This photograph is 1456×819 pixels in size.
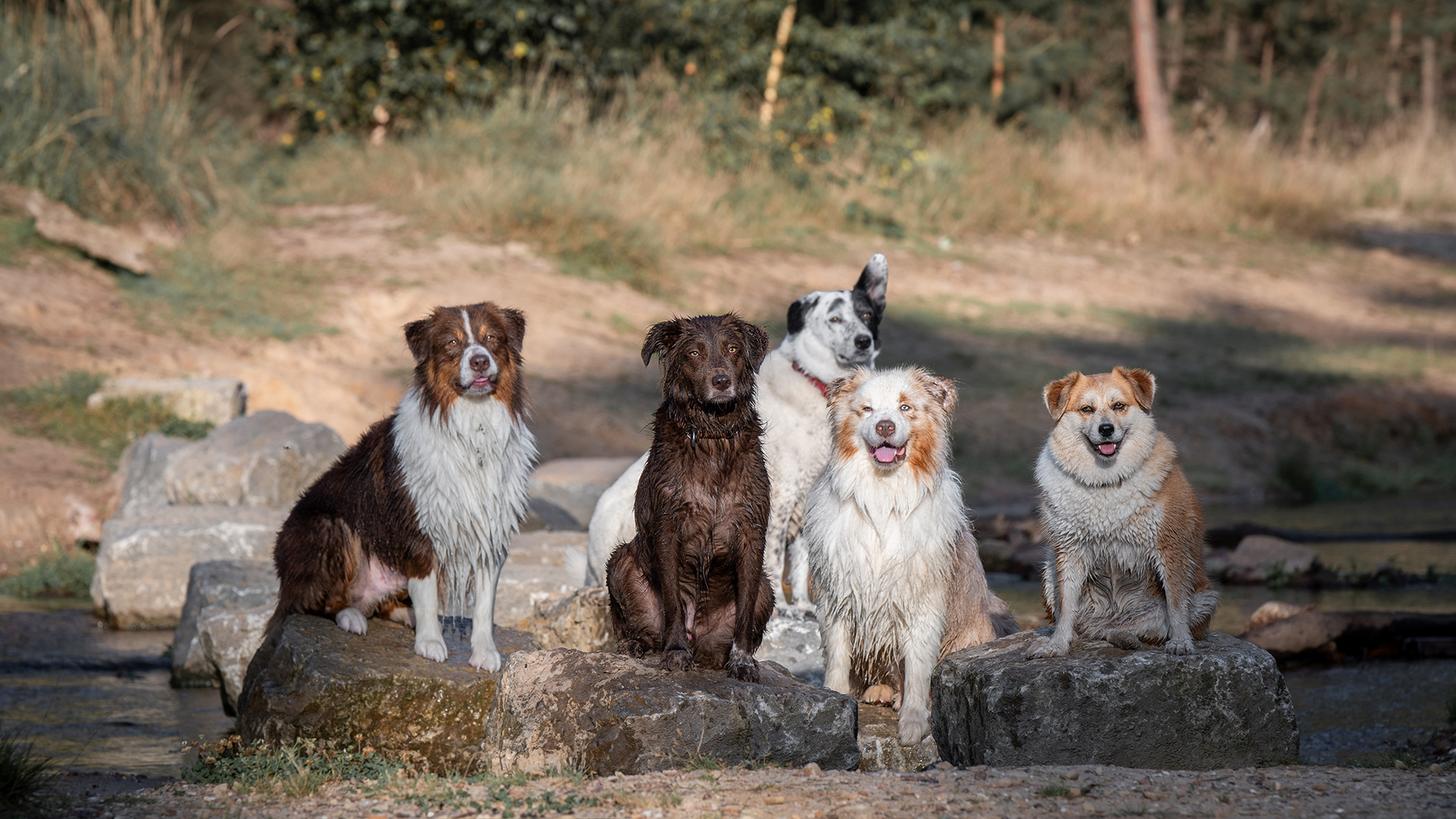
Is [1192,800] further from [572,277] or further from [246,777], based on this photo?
[572,277]

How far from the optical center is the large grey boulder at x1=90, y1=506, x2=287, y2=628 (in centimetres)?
908

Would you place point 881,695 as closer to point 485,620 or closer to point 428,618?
point 485,620

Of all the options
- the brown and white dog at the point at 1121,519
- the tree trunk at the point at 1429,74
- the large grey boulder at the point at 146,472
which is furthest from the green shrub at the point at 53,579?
the tree trunk at the point at 1429,74

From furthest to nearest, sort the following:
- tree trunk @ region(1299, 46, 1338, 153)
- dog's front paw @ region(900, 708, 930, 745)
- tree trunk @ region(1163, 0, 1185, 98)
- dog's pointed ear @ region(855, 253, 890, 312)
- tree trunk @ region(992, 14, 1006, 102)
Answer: tree trunk @ region(1299, 46, 1338, 153)
tree trunk @ region(1163, 0, 1185, 98)
tree trunk @ region(992, 14, 1006, 102)
dog's pointed ear @ region(855, 253, 890, 312)
dog's front paw @ region(900, 708, 930, 745)

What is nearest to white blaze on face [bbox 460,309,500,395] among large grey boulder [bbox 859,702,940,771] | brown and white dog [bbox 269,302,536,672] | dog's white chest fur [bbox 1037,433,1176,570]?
brown and white dog [bbox 269,302,536,672]

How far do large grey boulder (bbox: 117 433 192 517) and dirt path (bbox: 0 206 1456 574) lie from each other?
375 millimetres

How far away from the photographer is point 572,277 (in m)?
16.6

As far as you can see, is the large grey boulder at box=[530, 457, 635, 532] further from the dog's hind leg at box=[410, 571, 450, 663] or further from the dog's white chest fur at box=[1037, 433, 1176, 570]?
the dog's white chest fur at box=[1037, 433, 1176, 570]

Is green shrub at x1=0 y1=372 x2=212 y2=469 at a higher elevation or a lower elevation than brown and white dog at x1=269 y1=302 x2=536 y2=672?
lower

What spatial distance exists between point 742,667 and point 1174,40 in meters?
33.4

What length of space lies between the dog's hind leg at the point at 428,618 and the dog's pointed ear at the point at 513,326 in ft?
3.53

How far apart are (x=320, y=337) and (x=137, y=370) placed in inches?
78.7

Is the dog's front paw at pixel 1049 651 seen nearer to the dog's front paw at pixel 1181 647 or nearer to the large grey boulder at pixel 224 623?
the dog's front paw at pixel 1181 647

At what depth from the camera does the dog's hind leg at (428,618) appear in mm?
5801
